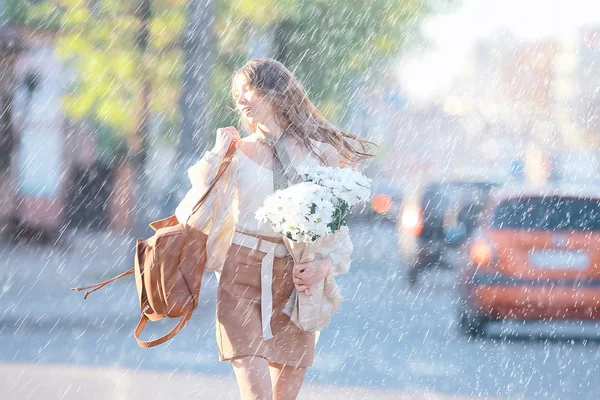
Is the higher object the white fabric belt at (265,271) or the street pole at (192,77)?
the white fabric belt at (265,271)

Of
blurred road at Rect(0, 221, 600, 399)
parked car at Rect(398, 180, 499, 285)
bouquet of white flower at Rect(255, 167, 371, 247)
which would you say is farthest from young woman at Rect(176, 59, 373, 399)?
parked car at Rect(398, 180, 499, 285)

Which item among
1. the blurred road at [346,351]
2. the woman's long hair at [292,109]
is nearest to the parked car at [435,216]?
the blurred road at [346,351]

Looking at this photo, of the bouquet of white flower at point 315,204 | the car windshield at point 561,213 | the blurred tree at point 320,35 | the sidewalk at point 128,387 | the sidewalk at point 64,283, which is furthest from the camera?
the blurred tree at point 320,35

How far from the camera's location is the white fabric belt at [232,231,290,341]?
171 inches

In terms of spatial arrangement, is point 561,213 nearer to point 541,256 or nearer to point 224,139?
point 541,256

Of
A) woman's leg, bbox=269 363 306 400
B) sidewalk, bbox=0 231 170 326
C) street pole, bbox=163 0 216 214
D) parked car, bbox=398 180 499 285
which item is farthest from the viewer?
parked car, bbox=398 180 499 285

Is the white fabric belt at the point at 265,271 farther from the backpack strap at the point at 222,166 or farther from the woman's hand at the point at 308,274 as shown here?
the backpack strap at the point at 222,166

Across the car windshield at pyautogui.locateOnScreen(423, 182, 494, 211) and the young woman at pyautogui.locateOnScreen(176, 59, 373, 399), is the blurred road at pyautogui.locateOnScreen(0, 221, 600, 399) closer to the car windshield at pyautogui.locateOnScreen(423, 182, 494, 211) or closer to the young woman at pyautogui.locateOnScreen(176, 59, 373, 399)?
the car windshield at pyautogui.locateOnScreen(423, 182, 494, 211)

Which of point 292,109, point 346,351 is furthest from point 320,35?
point 292,109

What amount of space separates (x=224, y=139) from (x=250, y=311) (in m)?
0.66

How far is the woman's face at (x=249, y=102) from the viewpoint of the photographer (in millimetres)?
4367

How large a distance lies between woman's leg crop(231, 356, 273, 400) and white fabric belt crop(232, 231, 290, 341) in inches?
4.3

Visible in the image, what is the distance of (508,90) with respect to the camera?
81.8 metres

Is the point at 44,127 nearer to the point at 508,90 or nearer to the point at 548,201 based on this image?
the point at 548,201
